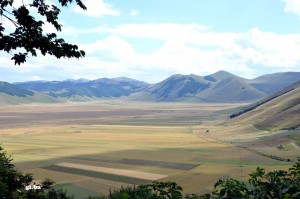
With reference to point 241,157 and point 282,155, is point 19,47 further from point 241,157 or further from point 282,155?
point 282,155

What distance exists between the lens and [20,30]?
18.0 m

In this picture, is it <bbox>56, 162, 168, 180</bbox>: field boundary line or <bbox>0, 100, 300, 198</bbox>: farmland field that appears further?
<bbox>56, 162, 168, 180</bbox>: field boundary line

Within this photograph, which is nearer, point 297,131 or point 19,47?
point 19,47

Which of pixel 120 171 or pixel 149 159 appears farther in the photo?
pixel 149 159

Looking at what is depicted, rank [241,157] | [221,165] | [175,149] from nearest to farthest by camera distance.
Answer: [221,165], [241,157], [175,149]

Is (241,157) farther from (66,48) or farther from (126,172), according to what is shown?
(66,48)

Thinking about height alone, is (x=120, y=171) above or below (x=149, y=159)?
below

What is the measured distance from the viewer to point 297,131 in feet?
605

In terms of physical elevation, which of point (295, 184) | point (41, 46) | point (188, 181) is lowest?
point (188, 181)

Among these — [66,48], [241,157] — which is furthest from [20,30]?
[241,157]

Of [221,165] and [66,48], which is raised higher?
[66,48]

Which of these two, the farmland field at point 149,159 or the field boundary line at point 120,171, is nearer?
the farmland field at point 149,159

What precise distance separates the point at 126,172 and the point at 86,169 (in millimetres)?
12248

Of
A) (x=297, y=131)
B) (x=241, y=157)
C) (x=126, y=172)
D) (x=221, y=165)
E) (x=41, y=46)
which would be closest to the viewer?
(x=41, y=46)
